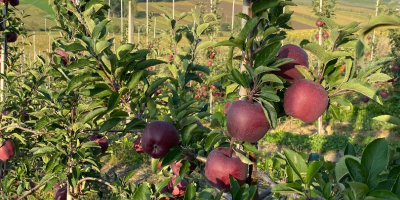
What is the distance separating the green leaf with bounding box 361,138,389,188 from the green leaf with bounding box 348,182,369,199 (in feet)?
0.24

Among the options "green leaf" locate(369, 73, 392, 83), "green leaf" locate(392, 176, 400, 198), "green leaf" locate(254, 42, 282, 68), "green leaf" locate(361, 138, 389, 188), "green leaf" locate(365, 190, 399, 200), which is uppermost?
"green leaf" locate(254, 42, 282, 68)

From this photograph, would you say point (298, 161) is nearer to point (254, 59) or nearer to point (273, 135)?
point (254, 59)

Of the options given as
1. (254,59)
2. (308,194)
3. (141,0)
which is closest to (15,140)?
(254,59)

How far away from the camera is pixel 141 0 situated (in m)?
36.6

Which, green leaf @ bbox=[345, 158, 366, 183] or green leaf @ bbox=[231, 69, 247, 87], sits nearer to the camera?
green leaf @ bbox=[345, 158, 366, 183]

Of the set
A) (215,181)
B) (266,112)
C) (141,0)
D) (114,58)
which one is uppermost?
(141,0)

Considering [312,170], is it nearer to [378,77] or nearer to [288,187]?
[288,187]

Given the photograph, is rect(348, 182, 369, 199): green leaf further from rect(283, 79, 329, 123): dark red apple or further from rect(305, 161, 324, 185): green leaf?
rect(283, 79, 329, 123): dark red apple

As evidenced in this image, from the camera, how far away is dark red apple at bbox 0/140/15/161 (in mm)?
2191

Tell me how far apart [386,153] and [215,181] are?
0.47 m

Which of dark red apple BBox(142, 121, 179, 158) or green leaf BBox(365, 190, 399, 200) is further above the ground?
green leaf BBox(365, 190, 399, 200)

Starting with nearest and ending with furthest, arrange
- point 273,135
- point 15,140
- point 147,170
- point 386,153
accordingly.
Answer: point 386,153
point 15,140
point 147,170
point 273,135

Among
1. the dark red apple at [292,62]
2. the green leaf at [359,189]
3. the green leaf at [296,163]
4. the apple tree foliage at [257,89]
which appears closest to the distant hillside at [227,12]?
the apple tree foliage at [257,89]

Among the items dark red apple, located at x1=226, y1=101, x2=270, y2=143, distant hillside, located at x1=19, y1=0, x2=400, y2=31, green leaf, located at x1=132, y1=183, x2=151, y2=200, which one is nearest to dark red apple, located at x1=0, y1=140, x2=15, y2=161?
green leaf, located at x1=132, y1=183, x2=151, y2=200
